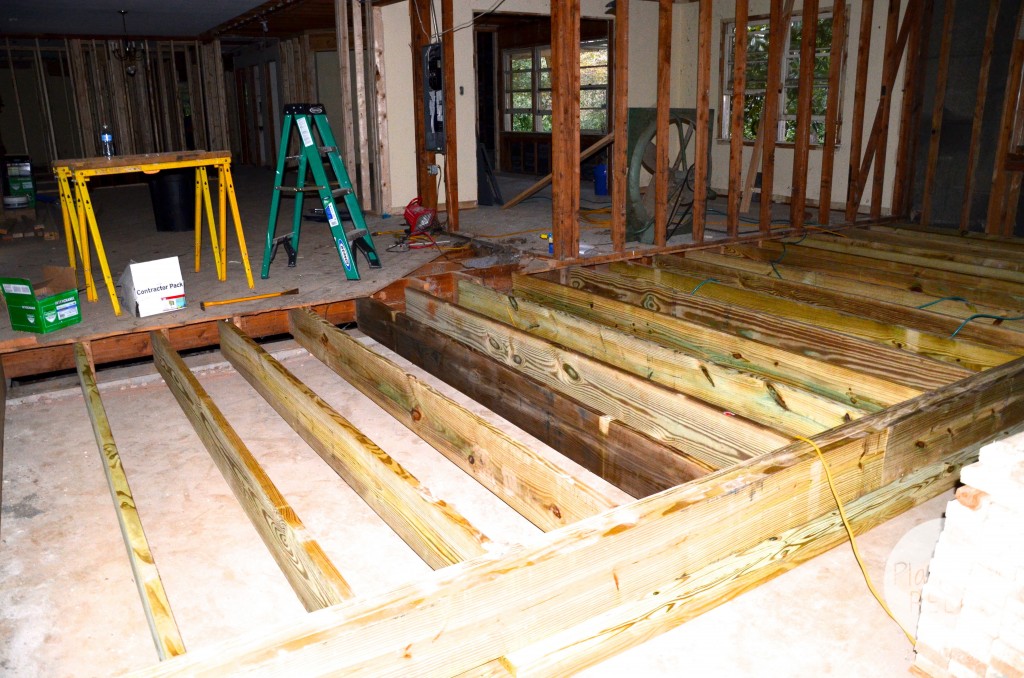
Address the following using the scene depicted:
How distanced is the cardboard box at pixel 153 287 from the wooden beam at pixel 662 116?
3321 mm

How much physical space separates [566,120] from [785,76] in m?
4.86

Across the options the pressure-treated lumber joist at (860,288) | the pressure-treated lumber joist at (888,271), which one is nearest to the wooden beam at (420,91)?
the pressure-treated lumber joist at (860,288)

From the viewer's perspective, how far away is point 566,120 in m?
5.00

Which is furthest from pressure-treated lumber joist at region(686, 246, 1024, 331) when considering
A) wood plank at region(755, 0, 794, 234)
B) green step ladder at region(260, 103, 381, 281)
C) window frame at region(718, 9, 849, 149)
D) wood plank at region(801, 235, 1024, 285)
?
window frame at region(718, 9, 849, 149)

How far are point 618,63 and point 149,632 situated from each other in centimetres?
436

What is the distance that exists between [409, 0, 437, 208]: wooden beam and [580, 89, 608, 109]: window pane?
4.69 m

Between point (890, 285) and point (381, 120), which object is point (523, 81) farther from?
point (890, 285)

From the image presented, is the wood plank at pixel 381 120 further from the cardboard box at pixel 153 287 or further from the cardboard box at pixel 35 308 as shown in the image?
the cardboard box at pixel 35 308

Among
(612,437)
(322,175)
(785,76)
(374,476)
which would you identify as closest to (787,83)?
(785,76)

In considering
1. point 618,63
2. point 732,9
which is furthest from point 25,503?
point 732,9

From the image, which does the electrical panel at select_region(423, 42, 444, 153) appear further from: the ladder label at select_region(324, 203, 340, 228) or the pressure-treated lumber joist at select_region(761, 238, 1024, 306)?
the pressure-treated lumber joist at select_region(761, 238, 1024, 306)

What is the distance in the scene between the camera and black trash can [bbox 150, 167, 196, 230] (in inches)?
275

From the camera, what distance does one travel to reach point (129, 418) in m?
3.43

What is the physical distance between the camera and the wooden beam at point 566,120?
490cm
